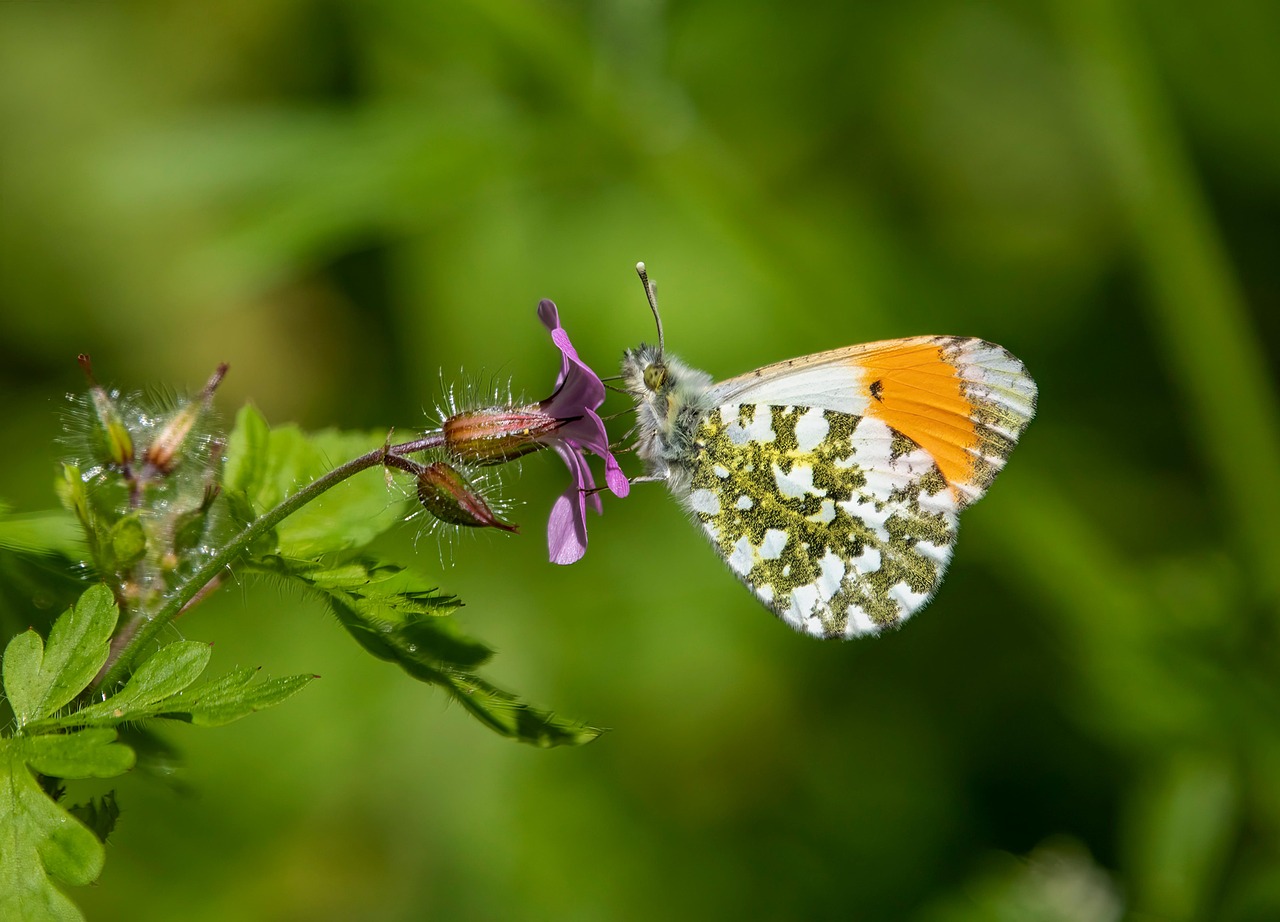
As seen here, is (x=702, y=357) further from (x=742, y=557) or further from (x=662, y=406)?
(x=742, y=557)

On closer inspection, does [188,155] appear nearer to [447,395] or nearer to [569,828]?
[447,395]

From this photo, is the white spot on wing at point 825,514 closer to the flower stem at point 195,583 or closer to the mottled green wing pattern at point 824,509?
the mottled green wing pattern at point 824,509

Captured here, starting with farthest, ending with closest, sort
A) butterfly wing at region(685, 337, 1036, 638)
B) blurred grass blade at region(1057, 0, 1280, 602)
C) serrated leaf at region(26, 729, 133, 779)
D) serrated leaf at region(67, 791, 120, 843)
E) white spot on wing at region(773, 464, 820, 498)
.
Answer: blurred grass blade at region(1057, 0, 1280, 602) < white spot on wing at region(773, 464, 820, 498) < butterfly wing at region(685, 337, 1036, 638) < serrated leaf at region(67, 791, 120, 843) < serrated leaf at region(26, 729, 133, 779)

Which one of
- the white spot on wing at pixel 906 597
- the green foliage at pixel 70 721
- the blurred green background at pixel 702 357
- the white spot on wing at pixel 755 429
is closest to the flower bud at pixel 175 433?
the green foliage at pixel 70 721

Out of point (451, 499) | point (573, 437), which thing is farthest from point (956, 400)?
point (451, 499)

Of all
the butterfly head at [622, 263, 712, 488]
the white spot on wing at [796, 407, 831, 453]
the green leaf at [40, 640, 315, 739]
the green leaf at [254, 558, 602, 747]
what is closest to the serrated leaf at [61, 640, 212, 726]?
the green leaf at [40, 640, 315, 739]

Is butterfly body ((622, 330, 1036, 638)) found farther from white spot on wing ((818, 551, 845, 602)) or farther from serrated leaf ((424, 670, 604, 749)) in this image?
serrated leaf ((424, 670, 604, 749))

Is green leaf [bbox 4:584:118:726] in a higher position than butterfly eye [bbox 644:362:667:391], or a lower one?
lower
